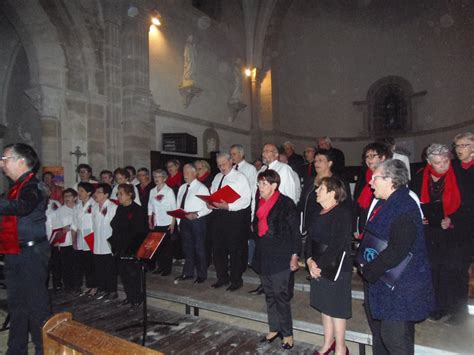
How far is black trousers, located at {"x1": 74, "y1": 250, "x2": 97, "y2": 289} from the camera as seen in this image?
5.21 metres

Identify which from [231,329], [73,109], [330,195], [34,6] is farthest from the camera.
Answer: [73,109]

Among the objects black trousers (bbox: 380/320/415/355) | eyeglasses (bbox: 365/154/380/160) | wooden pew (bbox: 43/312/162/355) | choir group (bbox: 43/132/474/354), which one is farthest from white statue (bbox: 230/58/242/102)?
wooden pew (bbox: 43/312/162/355)

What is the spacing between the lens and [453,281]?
322cm

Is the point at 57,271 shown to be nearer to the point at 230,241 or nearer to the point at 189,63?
the point at 230,241

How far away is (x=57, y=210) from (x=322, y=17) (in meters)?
14.0

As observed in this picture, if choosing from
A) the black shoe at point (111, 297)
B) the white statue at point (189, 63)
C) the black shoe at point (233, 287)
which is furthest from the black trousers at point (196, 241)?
the white statue at point (189, 63)

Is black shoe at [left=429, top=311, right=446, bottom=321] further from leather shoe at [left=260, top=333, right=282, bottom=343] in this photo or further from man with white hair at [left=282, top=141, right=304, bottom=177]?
man with white hair at [left=282, top=141, right=304, bottom=177]

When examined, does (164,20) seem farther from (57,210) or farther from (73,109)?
(57,210)

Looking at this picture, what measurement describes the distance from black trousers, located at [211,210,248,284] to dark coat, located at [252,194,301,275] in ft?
4.06

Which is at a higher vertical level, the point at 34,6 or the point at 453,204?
the point at 34,6

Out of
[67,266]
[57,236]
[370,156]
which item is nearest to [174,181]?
[57,236]

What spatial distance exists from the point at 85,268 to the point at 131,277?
3.95 ft

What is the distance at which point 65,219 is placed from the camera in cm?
545

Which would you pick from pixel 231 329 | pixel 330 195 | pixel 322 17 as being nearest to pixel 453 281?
pixel 330 195
